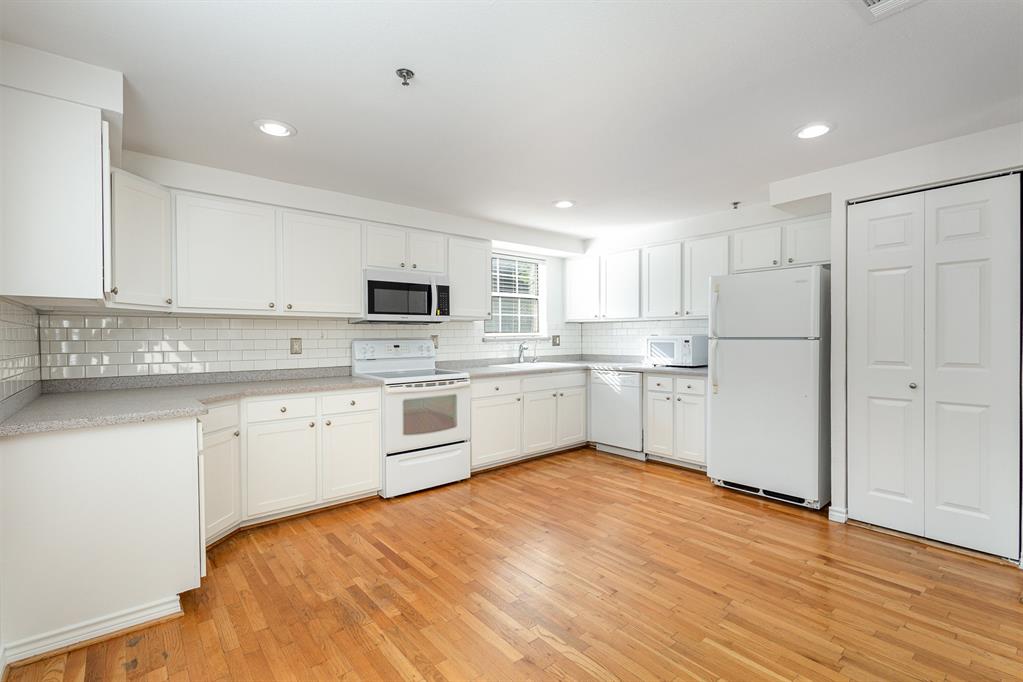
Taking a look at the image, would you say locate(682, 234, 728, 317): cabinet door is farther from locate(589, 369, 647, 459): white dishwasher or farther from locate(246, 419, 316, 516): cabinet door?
locate(246, 419, 316, 516): cabinet door

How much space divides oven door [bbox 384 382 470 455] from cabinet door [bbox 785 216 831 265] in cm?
287

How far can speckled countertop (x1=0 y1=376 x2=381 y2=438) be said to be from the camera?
187cm

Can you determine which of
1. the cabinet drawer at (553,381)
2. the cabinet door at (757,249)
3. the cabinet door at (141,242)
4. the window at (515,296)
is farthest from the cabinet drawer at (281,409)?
the cabinet door at (757,249)

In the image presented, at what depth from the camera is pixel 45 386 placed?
271cm

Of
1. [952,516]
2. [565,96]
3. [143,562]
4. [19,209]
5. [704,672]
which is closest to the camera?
[704,672]

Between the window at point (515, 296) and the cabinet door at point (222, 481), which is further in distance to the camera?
the window at point (515, 296)

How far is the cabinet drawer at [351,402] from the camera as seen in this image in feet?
10.8

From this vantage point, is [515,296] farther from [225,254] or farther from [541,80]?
[541,80]

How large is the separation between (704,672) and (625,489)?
2058 millimetres

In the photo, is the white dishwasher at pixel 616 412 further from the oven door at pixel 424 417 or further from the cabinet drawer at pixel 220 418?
the cabinet drawer at pixel 220 418

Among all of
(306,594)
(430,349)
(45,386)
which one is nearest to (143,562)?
(306,594)

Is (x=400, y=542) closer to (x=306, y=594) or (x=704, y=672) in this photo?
(x=306, y=594)

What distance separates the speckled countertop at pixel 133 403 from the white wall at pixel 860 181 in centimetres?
328

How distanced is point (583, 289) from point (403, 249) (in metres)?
2.30
